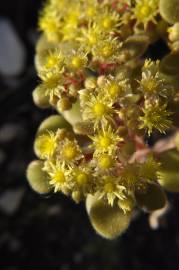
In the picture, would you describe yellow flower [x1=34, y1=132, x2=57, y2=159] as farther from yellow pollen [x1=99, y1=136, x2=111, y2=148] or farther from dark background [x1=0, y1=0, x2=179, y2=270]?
dark background [x1=0, y1=0, x2=179, y2=270]

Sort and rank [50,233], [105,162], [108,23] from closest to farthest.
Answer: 1. [105,162]
2. [108,23]
3. [50,233]

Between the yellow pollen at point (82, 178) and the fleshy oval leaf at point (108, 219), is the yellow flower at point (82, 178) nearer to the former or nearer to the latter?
the yellow pollen at point (82, 178)

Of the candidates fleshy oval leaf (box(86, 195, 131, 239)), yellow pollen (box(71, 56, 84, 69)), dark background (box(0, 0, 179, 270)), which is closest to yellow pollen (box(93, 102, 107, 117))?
yellow pollen (box(71, 56, 84, 69))

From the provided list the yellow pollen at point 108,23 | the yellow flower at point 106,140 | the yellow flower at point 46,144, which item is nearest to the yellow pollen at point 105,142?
the yellow flower at point 106,140

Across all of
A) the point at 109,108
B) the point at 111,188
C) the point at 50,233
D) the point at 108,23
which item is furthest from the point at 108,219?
the point at 50,233

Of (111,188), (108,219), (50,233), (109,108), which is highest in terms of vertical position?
(109,108)

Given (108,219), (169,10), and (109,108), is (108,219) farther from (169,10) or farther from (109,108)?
(169,10)
